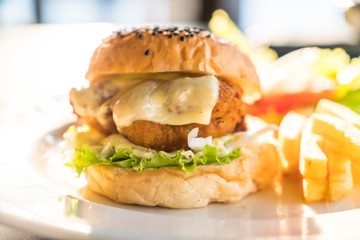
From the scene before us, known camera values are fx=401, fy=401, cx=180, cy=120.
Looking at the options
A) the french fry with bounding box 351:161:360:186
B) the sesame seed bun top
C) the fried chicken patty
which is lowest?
the french fry with bounding box 351:161:360:186

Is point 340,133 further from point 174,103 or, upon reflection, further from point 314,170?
point 174,103

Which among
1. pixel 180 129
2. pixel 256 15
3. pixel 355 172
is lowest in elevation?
pixel 256 15

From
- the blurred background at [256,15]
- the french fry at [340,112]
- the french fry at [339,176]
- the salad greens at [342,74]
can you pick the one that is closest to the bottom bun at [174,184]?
the french fry at [339,176]

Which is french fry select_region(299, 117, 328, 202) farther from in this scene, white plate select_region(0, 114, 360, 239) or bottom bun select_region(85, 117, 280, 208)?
bottom bun select_region(85, 117, 280, 208)

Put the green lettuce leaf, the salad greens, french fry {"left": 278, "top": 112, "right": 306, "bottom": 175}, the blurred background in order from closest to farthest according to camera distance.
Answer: the green lettuce leaf
french fry {"left": 278, "top": 112, "right": 306, "bottom": 175}
the salad greens
the blurred background

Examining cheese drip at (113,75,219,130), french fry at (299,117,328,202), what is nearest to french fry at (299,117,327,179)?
french fry at (299,117,328,202)

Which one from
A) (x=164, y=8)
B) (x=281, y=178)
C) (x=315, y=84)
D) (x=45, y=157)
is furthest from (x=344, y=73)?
(x=164, y=8)

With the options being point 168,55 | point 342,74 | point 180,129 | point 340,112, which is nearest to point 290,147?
point 340,112

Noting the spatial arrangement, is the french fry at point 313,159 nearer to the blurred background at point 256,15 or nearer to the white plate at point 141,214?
the white plate at point 141,214
